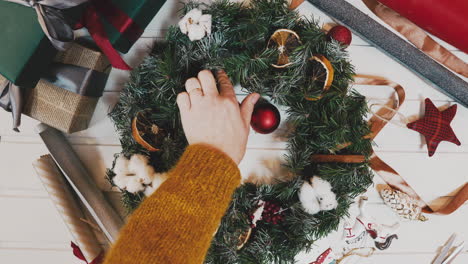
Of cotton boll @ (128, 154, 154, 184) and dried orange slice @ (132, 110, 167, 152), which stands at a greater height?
dried orange slice @ (132, 110, 167, 152)

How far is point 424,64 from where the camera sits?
1065 millimetres

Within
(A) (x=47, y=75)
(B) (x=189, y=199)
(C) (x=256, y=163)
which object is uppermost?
(B) (x=189, y=199)

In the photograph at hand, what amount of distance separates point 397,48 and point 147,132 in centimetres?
86

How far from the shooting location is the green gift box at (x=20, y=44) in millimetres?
803

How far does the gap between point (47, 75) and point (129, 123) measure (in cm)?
27

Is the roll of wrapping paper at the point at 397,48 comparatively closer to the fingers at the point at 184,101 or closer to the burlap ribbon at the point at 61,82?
the fingers at the point at 184,101

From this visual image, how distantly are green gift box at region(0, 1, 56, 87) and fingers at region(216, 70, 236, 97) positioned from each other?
463 mm

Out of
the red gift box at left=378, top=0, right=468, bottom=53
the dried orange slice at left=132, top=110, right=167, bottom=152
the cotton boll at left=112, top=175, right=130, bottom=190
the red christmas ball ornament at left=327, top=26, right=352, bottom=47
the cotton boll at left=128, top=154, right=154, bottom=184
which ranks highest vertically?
the red gift box at left=378, top=0, right=468, bottom=53

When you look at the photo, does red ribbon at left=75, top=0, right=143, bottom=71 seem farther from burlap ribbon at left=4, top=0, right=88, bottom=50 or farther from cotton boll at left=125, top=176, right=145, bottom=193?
cotton boll at left=125, top=176, right=145, bottom=193

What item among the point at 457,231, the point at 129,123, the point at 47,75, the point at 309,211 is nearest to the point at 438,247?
the point at 457,231

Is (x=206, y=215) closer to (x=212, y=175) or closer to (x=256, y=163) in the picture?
(x=212, y=175)

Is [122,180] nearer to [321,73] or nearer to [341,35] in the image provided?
[321,73]

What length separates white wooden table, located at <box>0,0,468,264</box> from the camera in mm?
1067

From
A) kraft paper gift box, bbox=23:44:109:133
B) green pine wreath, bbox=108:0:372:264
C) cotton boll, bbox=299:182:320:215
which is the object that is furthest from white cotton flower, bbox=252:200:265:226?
kraft paper gift box, bbox=23:44:109:133
